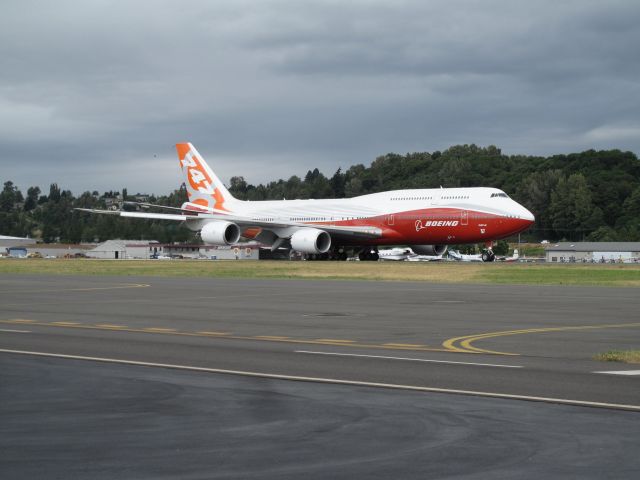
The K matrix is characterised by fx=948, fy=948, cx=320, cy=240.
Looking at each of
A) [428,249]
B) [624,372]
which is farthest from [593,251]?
[624,372]

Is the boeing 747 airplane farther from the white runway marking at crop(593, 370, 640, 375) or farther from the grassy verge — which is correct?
the white runway marking at crop(593, 370, 640, 375)

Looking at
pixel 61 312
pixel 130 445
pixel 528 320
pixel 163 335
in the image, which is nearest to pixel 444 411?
pixel 130 445

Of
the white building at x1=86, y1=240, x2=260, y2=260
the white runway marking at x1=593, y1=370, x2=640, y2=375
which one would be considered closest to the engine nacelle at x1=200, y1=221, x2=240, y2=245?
the white building at x1=86, y1=240, x2=260, y2=260

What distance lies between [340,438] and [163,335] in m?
11.0

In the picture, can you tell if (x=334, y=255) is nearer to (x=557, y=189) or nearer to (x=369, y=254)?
(x=369, y=254)

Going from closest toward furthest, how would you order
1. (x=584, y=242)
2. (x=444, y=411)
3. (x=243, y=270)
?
1. (x=444, y=411)
2. (x=243, y=270)
3. (x=584, y=242)

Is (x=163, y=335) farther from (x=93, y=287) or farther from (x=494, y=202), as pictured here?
(x=494, y=202)

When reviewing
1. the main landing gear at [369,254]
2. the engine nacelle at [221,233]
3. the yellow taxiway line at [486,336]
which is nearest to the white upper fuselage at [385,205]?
the main landing gear at [369,254]

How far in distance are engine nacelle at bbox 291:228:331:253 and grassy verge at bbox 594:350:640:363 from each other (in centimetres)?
5719

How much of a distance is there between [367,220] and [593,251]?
8266 cm

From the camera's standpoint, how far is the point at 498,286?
1549 inches

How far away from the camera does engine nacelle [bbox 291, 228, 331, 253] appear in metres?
72.3

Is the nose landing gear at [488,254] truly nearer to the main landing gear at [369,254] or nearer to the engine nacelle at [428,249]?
the engine nacelle at [428,249]

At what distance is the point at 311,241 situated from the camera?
7219cm
